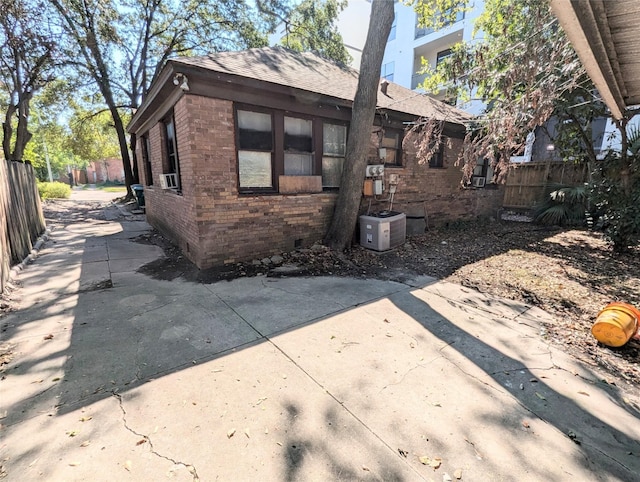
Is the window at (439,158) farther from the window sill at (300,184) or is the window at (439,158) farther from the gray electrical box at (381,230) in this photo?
the window sill at (300,184)

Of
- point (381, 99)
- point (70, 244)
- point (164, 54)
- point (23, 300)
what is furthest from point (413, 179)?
point (164, 54)

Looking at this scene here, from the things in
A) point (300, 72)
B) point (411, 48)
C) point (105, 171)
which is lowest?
point (105, 171)

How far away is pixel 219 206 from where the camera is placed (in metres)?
5.29

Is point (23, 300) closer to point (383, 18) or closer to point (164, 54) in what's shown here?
point (383, 18)

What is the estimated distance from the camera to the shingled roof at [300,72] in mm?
5204

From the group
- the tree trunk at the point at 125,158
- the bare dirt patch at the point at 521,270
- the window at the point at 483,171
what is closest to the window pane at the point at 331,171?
the bare dirt patch at the point at 521,270

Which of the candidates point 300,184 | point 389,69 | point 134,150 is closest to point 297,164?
point 300,184

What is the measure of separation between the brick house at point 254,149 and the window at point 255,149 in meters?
0.02

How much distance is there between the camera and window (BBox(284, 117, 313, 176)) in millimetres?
6129

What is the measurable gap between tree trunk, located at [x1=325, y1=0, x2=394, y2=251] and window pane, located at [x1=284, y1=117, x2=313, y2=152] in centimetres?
89

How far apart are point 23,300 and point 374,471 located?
5.02 meters

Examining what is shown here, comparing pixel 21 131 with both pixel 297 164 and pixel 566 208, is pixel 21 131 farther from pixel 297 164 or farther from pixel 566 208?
pixel 566 208

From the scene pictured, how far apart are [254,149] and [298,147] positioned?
1.05 meters

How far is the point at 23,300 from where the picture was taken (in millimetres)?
4094
